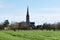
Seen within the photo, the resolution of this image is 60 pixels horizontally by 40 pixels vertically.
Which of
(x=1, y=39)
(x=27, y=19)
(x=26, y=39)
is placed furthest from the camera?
(x=27, y=19)

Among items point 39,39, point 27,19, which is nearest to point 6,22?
point 27,19

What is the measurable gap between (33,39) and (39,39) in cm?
77

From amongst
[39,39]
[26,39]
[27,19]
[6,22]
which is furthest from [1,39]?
[27,19]

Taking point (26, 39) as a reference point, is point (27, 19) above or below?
below

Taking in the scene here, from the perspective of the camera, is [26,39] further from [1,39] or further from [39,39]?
[1,39]

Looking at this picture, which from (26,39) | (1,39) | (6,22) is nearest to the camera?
(1,39)

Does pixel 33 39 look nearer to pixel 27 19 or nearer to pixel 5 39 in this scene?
pixel 5 39

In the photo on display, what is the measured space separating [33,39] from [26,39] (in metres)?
0.88

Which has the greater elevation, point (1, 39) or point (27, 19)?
point (1, 39)

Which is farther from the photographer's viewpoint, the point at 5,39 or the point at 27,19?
the point at 27,19

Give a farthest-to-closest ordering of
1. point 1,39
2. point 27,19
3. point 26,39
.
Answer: point 27,19
point 26,39
point 1,39

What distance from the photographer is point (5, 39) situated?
21.7 metres

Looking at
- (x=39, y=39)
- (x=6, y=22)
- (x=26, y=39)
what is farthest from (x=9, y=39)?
(x=6, y=22)

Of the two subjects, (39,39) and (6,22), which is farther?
(6,22)
